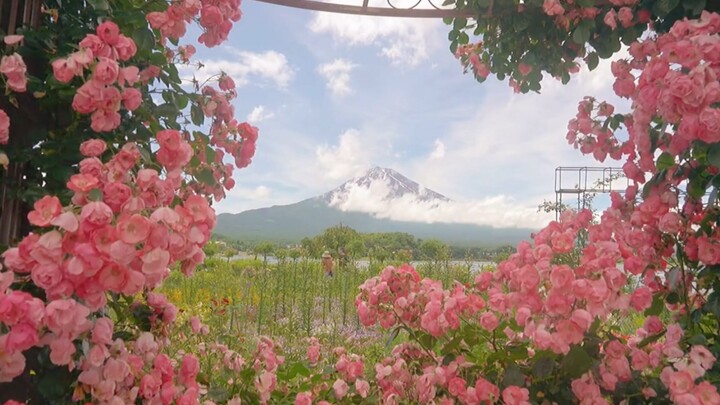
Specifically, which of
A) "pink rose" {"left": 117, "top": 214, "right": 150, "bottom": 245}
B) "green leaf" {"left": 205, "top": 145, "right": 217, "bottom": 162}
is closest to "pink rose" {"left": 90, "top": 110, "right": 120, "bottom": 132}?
"green leaf" {"left": 205, "top": 145, "right": 217, "bottom": 162}

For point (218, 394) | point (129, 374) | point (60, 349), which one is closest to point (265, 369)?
point (218, 394)

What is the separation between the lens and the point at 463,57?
7.73 ft

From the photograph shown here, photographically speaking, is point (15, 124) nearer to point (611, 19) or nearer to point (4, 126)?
point (4, 126)

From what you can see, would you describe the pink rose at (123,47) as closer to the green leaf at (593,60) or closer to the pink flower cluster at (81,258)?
the pink flower cluster at (81,258)

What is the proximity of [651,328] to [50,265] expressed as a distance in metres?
1.39

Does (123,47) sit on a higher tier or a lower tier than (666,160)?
higher

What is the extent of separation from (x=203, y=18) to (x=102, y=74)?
13.8 inches

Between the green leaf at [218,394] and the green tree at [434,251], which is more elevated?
the green tree at [434,251]

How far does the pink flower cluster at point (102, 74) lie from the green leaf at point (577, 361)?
109cm

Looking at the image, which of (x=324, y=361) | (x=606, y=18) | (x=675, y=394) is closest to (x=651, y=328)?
(x=675, y=394)

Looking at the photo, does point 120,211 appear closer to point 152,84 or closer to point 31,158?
point 31,158

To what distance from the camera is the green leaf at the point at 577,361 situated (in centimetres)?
133

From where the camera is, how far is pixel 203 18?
50.2 inches

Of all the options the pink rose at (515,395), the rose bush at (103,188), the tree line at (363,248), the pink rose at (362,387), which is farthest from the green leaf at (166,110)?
the tree line at (363,248)
